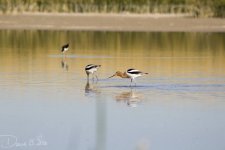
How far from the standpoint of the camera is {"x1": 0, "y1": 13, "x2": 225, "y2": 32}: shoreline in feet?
129

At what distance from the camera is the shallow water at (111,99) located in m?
11.9

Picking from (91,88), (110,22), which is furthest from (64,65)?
(110,22)

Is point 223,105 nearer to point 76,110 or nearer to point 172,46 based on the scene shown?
point 76,110

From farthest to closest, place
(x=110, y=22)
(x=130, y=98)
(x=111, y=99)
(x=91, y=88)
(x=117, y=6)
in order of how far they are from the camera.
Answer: (x=117, y=6) < (x=110, y=22) < (x=91, y=88) < (x=130, y=98) < (x=111, y=99)

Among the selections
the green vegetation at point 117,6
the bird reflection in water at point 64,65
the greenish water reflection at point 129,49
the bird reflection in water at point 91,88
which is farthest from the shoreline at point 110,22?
the bird reflection in water at point 91,88

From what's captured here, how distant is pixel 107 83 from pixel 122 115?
452cm

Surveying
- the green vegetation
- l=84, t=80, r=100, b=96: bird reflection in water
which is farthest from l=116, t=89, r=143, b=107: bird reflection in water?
the green vegetation

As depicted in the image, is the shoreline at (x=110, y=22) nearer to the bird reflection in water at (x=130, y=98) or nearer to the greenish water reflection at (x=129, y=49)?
the greenish water reflection at (x=129, y=49)

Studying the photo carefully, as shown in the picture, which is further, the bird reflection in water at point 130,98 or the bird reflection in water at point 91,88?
the bird reflection in water at point 91,88

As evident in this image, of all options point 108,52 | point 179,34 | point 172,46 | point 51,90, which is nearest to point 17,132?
point 51,90

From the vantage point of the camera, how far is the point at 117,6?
4628 centimetres

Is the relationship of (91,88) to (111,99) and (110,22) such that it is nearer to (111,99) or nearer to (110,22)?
(111,99)

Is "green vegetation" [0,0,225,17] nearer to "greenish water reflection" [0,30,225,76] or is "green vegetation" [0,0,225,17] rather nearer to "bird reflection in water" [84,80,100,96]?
"greenish water reflection" [0,30,225,76]

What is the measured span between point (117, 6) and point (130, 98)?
100 feet
